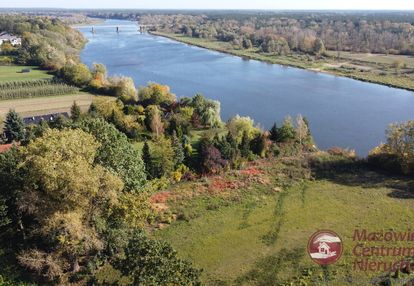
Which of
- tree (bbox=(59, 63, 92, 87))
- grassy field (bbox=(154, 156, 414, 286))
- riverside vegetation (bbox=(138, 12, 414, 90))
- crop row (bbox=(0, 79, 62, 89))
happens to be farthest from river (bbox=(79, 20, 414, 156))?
crop row (bbox=(0, 79, 62, 89))

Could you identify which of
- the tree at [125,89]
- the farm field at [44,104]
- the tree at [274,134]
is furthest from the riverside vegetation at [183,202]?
the farm field at [44,104]

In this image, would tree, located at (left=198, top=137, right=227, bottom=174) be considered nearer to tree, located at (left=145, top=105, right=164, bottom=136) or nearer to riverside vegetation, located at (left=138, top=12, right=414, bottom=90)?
tree, located at (left=145, top=105, right=164, bottom=136)

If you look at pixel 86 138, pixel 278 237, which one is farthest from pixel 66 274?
pixel 278 237

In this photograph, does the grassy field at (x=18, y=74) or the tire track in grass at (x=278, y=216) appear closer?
the tire track in grass at (x=278, y=216)

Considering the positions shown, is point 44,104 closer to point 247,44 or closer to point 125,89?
point 125,89

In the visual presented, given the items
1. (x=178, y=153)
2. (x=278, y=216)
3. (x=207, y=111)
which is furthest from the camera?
(x=207, y=111)

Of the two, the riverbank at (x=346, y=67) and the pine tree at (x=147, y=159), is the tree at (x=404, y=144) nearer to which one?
the pine tree at (x=147, y=159)

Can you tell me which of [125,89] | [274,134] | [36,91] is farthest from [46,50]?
[274,134]
